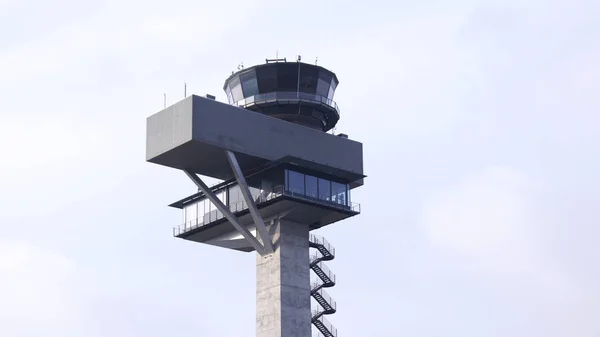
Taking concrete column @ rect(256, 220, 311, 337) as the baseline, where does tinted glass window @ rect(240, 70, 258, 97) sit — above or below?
above

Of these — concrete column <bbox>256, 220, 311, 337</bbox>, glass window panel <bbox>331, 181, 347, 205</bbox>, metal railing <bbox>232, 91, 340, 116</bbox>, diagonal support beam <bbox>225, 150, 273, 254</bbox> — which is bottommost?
concrete column <bbox>256, 220, 311, 337</bbox>

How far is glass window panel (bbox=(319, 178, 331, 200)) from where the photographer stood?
75062 millimetres

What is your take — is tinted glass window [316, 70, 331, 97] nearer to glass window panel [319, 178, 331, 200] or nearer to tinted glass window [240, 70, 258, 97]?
tinted glass window [240, 70, 258, 97]

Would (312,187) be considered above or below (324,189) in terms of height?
below

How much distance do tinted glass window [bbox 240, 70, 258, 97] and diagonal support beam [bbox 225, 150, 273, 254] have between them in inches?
227

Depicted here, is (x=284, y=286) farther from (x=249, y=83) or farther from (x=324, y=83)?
(x=324, y=83)

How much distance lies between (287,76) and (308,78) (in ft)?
4.48

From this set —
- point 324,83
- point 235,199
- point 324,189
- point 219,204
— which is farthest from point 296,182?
point 324,83

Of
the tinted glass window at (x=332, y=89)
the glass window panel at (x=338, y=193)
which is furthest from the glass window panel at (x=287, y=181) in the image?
the tinted glass window at (x=332, y=89)

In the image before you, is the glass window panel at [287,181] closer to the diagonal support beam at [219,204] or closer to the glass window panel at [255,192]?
the glass window panel at [255,192]

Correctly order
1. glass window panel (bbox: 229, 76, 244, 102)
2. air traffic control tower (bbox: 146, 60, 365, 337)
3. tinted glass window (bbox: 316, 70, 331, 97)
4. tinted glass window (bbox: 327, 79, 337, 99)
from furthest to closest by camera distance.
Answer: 1. tinted glass window (bbox: 327, 79, 337, 99)
2. tinted glass window (bbox: 316, 70, 331, 97)
3. glass window panel (bbox: 229, 76, 244, 102)
4. air traffic control tower (bbox: 146, 60, 365, 337)

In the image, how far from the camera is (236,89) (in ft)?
254

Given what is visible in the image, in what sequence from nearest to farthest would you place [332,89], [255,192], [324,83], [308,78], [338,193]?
[255,192]
[338,193]
[308,78]
[324,83]
[332,89]

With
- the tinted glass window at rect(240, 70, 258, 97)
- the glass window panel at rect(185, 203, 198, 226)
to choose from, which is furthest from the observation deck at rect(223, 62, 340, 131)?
the glass window panel at rect(185, 203, 198, 226)
